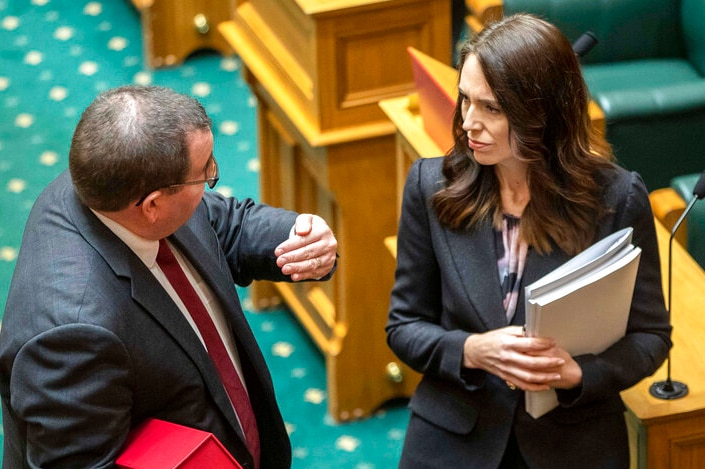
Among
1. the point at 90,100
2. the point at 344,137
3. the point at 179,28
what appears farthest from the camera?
the point at 179,28

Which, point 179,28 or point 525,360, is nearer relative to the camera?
point 525,360

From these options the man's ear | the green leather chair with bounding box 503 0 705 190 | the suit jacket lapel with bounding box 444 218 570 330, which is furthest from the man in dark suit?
the green leather chair with bounding box 503 0 705 190

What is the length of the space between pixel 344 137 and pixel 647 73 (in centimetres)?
147

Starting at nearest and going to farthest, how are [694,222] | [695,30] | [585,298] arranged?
[585,298]
[694,222]
[695,30]

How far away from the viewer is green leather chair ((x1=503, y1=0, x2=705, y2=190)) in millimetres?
4301

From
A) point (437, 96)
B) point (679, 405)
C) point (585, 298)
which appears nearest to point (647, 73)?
point (437, 96)

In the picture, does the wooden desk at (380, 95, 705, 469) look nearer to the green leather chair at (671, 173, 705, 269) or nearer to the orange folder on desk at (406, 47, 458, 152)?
the green leather chair at (671, 173, 705, 269)

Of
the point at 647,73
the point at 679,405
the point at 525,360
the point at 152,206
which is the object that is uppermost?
the point at 152,206

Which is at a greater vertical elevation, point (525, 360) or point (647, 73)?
point (525, 360)

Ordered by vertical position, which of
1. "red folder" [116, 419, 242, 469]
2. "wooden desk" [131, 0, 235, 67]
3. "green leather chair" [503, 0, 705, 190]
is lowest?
"wooden desk" [131, 0, 235, 67]

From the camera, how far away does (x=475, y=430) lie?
2.67m

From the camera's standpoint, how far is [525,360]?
8.10 ft

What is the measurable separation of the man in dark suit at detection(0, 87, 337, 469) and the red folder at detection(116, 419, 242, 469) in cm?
3

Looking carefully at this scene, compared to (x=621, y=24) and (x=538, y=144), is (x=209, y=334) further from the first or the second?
(x=621, y=24)
